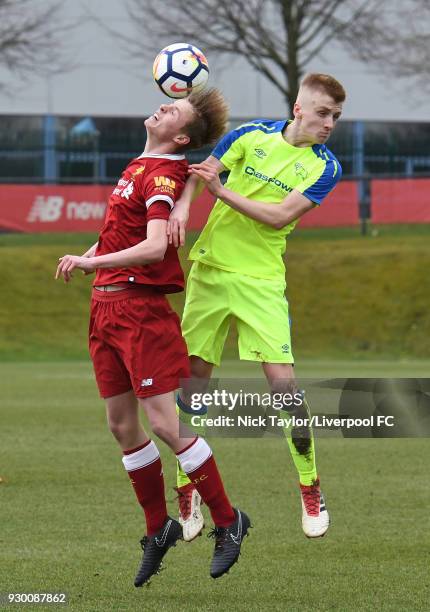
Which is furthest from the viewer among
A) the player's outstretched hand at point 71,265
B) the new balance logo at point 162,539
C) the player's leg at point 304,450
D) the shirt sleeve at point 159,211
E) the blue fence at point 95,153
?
the blue fence at point 95,153

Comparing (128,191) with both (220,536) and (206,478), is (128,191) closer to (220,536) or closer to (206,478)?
(206,478)

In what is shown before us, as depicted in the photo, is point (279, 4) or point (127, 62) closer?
point (279, 4)

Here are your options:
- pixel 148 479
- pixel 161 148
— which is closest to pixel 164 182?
pixel 161 148

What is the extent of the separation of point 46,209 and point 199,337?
20.8 m

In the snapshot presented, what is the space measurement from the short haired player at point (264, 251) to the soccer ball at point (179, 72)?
1.37ft

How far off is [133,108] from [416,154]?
824 cm

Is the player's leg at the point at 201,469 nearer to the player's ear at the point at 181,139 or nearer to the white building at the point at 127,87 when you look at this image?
the player's ear at the point at 181,139

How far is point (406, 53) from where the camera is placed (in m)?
31.7

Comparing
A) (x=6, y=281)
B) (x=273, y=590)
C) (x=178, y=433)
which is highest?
(x=6, y=281)

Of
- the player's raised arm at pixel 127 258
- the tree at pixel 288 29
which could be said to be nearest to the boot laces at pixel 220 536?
the player's raised arm at pixel 127 258

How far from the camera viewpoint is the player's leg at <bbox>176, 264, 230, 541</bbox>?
677 centimetres

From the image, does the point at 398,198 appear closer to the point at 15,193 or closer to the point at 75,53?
the point at 15,193

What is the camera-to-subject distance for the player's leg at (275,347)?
22.0 feet

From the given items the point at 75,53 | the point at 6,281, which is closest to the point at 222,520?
the point at 6,281
